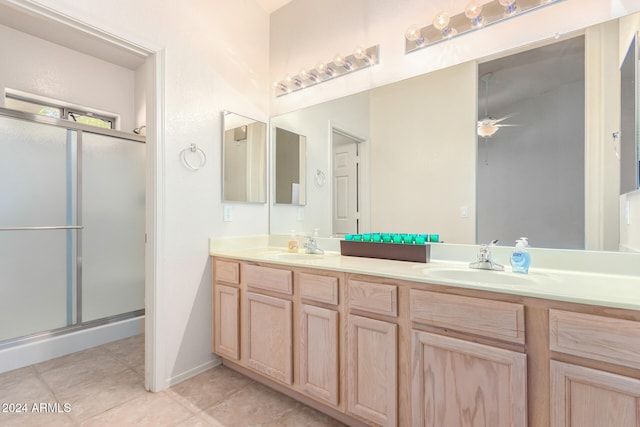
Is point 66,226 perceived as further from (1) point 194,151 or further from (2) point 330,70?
(2) point 330,70

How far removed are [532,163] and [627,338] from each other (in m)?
0.88

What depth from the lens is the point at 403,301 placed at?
1304mm

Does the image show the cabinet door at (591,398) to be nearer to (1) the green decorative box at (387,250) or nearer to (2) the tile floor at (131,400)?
(1) the green decorative box at (387,250)

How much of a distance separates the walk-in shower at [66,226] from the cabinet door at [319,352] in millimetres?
2200

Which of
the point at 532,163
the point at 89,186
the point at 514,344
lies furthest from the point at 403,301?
the point at 89,186

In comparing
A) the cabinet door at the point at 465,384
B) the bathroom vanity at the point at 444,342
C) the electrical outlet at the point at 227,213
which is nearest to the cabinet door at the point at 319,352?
the bathroom vanity at the point at 444,342

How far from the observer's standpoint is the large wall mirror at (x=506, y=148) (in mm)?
1356

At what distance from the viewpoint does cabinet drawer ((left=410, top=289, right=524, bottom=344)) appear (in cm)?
104

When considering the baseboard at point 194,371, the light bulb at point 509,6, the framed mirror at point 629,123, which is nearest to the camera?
the framed mirror at point 629,123

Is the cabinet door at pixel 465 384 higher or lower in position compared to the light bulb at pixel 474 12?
lower

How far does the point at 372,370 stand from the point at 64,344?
8.41 feet

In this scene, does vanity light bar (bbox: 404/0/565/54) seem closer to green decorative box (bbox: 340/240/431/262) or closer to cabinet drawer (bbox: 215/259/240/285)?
green decorative box (bbox: 340/240/431/262)

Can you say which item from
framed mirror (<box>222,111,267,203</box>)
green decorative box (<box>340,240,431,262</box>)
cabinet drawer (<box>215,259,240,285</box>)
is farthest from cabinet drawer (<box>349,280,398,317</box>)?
framed mirror (<box>222,111,267,203</box>)

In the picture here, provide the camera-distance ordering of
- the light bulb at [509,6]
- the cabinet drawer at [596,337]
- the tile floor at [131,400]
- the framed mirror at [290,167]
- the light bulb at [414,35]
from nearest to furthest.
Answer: the cabinet drawer at [596,337], the light bulb at [509,6], the tile floor at [131,400], the light bulb at [414,35], the framed mirror at [290,167]
